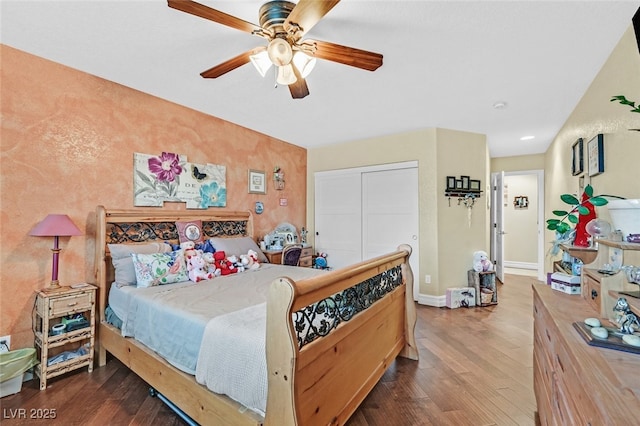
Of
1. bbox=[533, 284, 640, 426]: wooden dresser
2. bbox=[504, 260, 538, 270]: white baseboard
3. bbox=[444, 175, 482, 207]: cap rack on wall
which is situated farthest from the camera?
bbox=[504, 260, 538, 270]: white baseboard

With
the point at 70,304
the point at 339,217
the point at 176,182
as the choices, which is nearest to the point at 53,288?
the point at 70,304

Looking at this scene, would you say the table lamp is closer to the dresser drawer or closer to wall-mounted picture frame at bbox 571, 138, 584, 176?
the dresser drawer

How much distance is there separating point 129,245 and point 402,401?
265cm

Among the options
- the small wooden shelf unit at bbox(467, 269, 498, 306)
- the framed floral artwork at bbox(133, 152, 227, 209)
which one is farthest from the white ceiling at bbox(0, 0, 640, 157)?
the small wooden shelf unit at bbox(467, 269, 498, 306)

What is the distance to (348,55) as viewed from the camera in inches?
70.0

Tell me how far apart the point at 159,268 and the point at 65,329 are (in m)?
0.78

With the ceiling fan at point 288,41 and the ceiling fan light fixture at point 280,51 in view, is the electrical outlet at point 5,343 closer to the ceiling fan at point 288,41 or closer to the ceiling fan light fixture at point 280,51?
the ceiling fan at point 288,41

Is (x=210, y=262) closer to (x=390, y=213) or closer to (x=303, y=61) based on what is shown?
(x=303, y=61)

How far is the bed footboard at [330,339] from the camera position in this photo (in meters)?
1.17

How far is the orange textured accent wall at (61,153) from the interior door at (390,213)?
106 inches

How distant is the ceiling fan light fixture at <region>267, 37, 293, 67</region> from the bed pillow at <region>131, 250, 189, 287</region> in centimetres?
194

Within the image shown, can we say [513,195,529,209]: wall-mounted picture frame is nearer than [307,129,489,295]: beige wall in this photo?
No

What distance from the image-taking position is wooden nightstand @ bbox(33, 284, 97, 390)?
2.12 meters

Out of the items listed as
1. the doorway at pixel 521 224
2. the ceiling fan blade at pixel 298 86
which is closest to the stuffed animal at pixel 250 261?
the ceiling fan blade at pixel 298 86
